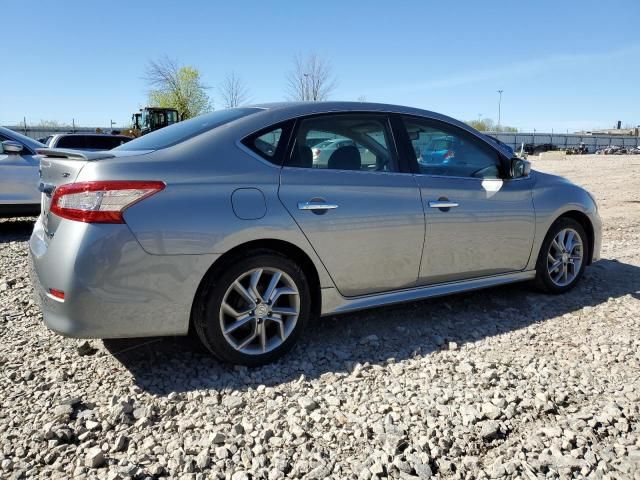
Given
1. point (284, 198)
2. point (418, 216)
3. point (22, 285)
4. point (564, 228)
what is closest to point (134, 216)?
point (284, 198)

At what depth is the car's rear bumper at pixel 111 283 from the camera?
261cm

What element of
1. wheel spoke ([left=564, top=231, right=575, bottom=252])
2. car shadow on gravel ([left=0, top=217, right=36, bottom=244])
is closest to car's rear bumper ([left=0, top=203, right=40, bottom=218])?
car shadow on gravel ([left=0, top=217, right=36, bottom=244])

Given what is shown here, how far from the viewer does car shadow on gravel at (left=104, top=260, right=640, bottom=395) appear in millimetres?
3024

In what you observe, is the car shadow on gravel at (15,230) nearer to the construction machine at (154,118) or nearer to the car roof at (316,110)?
the car roof at (316,110)

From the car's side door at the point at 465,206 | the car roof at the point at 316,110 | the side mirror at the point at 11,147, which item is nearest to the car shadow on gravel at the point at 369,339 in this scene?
the car's side door at the point at 465,206

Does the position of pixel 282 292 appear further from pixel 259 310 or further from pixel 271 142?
pixel 271 142

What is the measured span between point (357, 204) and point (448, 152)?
1.07m

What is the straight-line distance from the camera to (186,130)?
10.7 feet

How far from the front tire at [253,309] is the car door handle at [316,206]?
326 millimetres

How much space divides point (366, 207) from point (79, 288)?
68.9 inches

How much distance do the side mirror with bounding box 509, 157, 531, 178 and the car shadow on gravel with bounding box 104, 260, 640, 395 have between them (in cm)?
109

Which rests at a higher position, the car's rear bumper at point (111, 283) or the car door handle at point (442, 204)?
the car door handle at point (442, 204)

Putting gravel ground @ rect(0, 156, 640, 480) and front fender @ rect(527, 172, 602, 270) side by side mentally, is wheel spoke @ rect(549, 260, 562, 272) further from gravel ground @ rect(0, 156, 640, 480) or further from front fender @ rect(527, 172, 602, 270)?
gravel ground @ rect(0, 156, 640, 480)

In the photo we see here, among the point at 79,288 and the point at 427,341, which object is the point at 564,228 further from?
the point at 79,288
